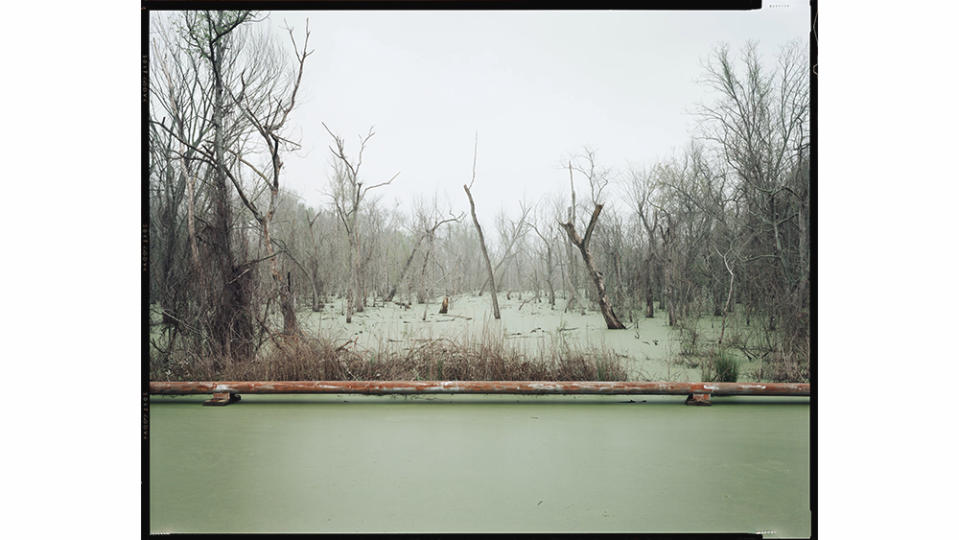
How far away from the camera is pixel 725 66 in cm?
389

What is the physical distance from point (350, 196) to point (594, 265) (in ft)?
5.59

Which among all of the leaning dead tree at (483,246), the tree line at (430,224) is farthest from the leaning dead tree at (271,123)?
the leaning dead tree at (483,246)

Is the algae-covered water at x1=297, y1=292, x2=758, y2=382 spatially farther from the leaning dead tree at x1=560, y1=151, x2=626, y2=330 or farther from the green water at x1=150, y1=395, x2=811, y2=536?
the green water at x1=150, y1=395, x2=811, y2=536

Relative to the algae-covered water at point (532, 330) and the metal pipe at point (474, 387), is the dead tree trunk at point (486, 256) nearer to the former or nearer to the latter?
→ the algae-covered water at point (532, 330)

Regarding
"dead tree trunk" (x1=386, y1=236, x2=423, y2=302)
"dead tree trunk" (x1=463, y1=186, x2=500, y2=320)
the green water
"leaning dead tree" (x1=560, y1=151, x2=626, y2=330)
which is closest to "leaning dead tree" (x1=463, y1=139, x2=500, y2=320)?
"dead tree trunk" (x1=463, y1=186, x2=500, y2=320)

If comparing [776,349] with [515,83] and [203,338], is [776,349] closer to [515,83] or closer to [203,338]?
[515,83]

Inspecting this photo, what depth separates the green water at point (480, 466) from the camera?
9.50 ft

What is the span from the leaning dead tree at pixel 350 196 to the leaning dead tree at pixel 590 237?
4.07 ft

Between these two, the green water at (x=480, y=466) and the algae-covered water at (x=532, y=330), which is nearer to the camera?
the green water at (x=480, y=466)

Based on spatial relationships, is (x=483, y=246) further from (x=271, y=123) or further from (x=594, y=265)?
(x=271, y=123)

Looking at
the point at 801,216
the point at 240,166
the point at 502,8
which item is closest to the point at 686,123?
the point at 801,216

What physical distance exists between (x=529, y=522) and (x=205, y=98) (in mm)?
3199

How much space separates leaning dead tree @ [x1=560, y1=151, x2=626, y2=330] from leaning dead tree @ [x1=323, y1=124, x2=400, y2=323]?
124 cm

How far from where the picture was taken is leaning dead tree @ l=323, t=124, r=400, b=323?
4.04 meters
